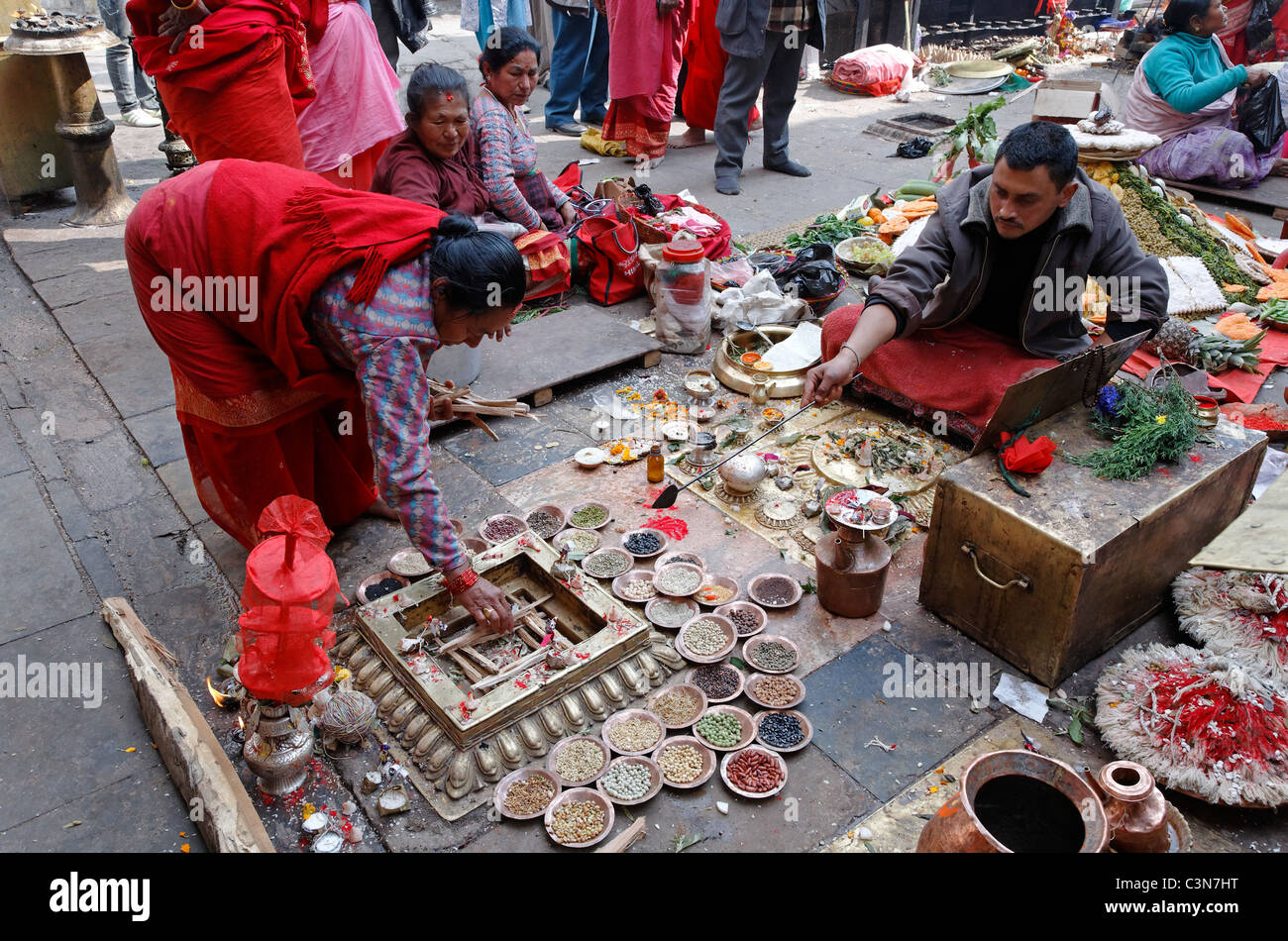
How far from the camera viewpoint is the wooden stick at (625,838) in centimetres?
246

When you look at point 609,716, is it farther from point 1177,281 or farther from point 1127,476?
point 1177,281

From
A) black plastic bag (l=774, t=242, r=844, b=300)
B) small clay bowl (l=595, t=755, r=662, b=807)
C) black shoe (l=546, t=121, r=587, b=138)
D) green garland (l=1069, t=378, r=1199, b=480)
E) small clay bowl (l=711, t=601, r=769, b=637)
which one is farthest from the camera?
black shoe (l=546, t=121, r=587, b=138)

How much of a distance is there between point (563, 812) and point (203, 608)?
1596mm

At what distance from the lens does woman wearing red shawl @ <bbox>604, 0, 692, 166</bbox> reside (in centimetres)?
707

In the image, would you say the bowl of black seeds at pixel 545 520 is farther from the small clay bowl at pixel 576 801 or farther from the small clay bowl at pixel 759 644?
the small clay bowl at pixel 576 801

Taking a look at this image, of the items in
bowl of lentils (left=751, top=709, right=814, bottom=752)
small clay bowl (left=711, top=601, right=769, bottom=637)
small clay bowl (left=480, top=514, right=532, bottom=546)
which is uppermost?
small clay bowl (left=480, top=514, right=532, bottom=546)

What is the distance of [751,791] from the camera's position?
2.61 m

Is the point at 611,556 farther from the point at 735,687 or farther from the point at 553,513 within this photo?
the point at 735,687

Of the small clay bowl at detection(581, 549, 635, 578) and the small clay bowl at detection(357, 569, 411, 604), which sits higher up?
the small clay bowl at detection(357, 569, 411, 604)

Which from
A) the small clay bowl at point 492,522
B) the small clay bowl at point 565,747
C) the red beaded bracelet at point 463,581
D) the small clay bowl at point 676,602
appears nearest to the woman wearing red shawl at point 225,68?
the small clay bowl at point 492,522

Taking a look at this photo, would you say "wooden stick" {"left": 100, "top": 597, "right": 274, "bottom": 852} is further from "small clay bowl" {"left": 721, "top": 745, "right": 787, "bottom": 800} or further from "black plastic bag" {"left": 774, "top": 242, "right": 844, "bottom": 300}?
"black plastic bag" {"left": 774, "top": 242, "right": 844, "bottom": 300}

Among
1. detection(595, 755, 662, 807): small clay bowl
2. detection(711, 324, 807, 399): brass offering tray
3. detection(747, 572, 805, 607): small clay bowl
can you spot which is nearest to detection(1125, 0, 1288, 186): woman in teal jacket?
detection(711, 324, 807, 399): brass offering tray

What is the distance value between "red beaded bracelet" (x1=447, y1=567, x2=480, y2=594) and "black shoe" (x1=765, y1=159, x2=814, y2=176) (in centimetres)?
577
